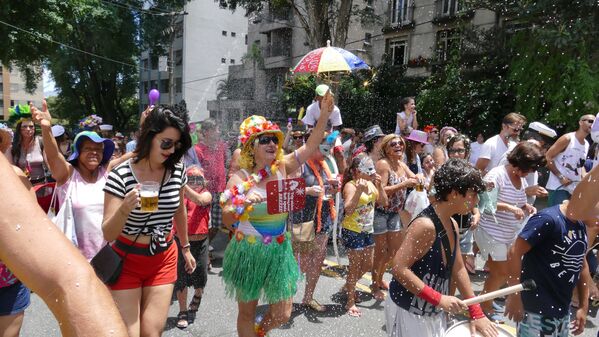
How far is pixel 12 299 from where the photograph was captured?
111 inches

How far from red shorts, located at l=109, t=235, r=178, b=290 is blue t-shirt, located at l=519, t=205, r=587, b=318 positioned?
236cm

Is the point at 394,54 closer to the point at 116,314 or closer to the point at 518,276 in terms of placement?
the point at 518,276

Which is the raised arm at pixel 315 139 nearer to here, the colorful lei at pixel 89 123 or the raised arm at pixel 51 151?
the raised arm at pixel 51 151

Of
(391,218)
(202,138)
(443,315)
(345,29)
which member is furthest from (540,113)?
(443,315)

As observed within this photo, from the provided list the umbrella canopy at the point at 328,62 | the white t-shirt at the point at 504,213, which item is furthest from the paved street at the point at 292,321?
the umbrella canopy at the point at 328,62

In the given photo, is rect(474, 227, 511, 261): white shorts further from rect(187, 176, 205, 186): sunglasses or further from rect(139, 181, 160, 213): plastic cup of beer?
rect(139, 181, 160, 213): plastic cup of beer

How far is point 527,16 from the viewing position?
41.1 feet

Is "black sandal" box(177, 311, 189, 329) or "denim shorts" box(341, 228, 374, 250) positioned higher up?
"denim shorts" box(341, 228, 374, 250)

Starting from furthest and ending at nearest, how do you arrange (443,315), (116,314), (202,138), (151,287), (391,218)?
(202,138), (391,218), (151,287), (443,315), (116,314)

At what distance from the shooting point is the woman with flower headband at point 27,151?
5559 millimetres

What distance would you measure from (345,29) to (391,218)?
12.7m

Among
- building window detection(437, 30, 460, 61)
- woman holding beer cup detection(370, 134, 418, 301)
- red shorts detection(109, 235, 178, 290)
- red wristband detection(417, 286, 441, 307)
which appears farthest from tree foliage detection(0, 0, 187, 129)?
building window detection(437, 30, 460, 61)

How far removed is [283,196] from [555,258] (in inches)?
72.4

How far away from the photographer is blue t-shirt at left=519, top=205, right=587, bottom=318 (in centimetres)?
276
